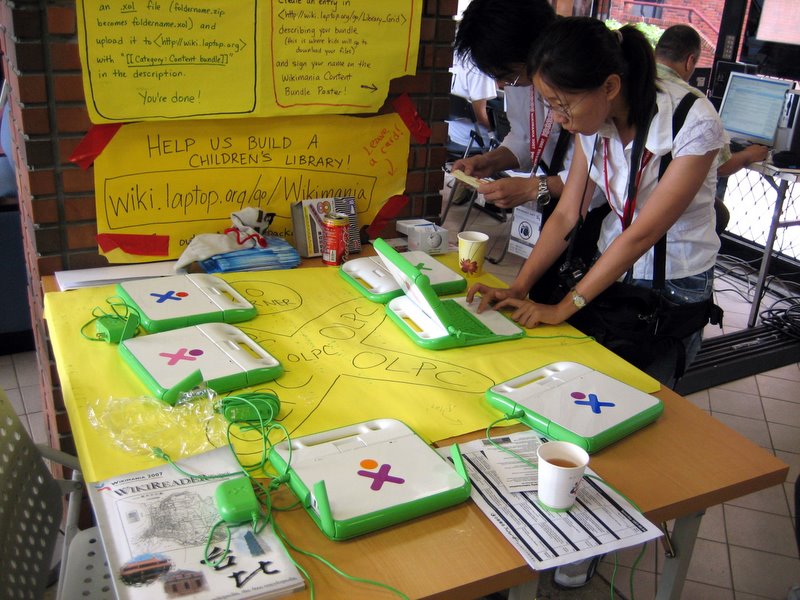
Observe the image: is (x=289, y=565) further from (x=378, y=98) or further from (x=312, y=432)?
(x=378, y=98)

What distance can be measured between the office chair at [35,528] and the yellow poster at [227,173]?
653 mm

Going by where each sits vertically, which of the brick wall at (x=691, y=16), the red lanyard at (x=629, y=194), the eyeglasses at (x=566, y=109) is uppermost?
the brick wall at (x=691, y=16)

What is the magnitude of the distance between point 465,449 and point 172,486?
465 millimetres

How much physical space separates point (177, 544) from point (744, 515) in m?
2.07

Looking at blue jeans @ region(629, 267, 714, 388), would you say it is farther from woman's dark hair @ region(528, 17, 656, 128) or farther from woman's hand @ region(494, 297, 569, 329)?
woman's dark hair @ region(528, 17, 656, 128)

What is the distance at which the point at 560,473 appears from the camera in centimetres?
107

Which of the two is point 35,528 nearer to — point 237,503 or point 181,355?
point 181,355

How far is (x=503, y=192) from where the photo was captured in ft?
6.89

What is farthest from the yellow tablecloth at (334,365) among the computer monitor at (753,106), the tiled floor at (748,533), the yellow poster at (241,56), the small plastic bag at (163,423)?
the computer monitor at (753,106)

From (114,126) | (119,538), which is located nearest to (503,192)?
(114,126)

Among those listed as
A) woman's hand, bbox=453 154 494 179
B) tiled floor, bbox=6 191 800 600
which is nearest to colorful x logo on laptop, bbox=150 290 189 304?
woman's hand, bbox=453 154 494 179

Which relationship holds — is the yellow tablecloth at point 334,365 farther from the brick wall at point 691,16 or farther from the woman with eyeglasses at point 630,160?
the brick wall at point 691,16

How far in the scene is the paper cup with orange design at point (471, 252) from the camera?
1.97 meters

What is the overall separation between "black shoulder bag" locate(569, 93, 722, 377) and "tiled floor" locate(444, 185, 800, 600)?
0.76 meters
